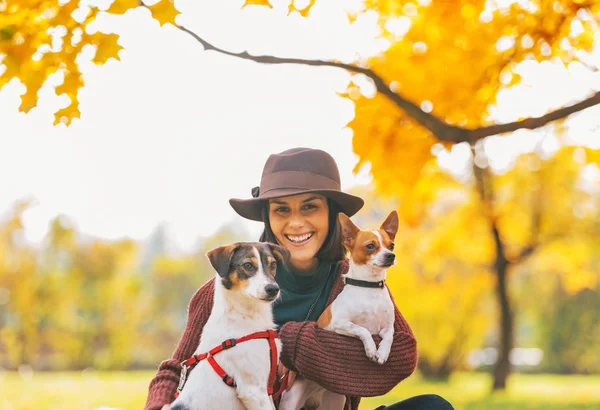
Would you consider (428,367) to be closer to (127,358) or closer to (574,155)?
(574,155)

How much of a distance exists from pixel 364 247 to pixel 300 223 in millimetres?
364

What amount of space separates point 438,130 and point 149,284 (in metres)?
19.4

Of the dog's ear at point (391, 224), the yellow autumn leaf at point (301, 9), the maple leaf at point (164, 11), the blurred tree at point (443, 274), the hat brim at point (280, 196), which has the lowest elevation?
the blurred tree at point (443, 274)

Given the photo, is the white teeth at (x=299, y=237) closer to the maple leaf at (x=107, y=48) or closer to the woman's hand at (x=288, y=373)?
the woman's hand at (x=288, y=373)

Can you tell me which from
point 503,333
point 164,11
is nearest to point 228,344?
point 164,11

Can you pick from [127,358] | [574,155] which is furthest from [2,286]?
[574,155]

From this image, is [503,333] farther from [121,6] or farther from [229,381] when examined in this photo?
[229,381]

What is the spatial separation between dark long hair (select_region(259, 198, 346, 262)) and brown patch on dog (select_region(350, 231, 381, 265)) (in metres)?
0.30

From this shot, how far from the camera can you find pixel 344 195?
10.1 ft

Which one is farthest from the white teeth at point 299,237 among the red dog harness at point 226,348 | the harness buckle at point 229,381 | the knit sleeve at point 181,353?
the harness buckle at point 229,381

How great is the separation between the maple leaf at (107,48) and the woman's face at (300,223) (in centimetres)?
126

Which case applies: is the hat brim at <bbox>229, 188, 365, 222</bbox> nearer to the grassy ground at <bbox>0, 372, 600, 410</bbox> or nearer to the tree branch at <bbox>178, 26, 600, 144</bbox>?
the tree branch at <bbox>178, 26, 600, 144</bbox>

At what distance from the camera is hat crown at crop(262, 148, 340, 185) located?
306 centimetres

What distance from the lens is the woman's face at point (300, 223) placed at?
306cm
